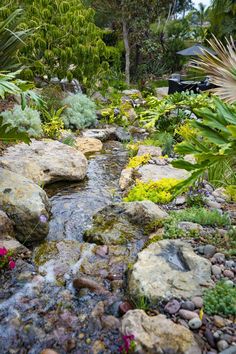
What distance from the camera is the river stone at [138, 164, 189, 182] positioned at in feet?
15.9

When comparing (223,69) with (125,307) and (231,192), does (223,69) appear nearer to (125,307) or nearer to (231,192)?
(231,192)

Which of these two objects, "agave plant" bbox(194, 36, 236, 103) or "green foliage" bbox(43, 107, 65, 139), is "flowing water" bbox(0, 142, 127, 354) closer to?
"agave plant" bbox(194, 36, 236, 103)

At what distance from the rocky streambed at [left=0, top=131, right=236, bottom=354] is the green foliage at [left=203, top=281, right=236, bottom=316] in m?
0.05

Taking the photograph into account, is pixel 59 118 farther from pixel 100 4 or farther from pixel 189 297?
pixel 100 4

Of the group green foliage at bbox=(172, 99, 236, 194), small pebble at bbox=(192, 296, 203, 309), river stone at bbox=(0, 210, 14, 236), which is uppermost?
green foliage at bbox=(172, 99, 236, 194)

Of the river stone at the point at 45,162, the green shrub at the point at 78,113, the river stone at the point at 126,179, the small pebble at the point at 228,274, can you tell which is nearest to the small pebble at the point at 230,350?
the small pebble at the point at 228,274

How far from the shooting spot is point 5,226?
3.21 m

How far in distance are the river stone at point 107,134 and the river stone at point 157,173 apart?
2.33 metres

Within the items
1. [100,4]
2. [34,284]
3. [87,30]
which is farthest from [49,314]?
[100,4]

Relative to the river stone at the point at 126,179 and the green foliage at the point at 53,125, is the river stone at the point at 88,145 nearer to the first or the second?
the green foliage at the point at 53,125

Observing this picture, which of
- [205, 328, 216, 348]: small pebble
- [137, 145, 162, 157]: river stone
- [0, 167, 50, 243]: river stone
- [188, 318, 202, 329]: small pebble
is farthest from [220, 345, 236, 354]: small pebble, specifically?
[137, 145, 162, 157]: river stone

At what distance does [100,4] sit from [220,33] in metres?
6.32

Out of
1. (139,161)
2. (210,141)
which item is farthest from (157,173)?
(210,141)

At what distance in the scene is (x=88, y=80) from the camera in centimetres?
862
